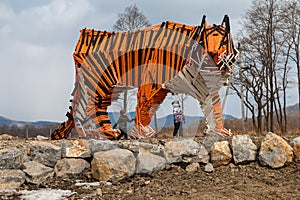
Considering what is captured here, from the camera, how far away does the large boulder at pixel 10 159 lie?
4715 mm

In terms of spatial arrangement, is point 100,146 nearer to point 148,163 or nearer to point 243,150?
point 148,163

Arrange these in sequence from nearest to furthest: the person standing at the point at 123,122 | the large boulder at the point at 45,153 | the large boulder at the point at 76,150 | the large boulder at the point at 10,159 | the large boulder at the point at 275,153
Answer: the large boulder at the point at 10,159 → the large boulder at the point at 45,153 → the large boulder at the point at 76,150 → the large boulder at the point at 275,153 → the person standing at the point at 123,122

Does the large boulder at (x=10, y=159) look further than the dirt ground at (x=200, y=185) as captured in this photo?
Yes

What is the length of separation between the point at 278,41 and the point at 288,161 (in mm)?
12185

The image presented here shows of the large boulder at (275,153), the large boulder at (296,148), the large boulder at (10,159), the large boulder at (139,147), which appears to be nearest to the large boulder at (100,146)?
the large boulder at (139,147)

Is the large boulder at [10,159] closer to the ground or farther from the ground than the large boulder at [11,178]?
farther from the ground

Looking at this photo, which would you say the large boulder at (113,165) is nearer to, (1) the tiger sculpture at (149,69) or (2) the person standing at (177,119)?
(1) the tiger sculpture at (149,69)

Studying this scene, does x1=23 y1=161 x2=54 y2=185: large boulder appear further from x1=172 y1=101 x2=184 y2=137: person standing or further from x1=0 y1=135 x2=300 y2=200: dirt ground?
x1=172 y1=101 x2=184 y2=137: person standing

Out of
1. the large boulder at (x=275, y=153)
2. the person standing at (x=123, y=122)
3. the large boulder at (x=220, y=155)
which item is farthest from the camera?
the person standing at (x=123, y=122)

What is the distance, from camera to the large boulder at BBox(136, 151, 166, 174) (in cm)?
501

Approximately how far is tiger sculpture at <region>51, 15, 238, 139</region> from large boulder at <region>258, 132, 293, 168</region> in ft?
8.96

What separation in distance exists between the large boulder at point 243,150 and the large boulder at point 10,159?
286 cm

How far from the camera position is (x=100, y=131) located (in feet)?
28.9

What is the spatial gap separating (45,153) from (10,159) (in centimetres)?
48
